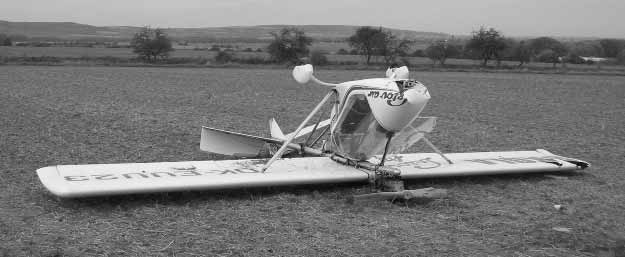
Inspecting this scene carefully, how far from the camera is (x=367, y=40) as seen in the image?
61281 mm

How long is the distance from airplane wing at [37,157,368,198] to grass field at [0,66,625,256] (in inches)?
8.5

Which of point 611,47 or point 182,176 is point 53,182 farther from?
point 611,47

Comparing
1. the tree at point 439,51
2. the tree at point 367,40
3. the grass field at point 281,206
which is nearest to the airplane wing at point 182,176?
the grass field at point 281,206

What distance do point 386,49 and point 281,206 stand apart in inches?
2095

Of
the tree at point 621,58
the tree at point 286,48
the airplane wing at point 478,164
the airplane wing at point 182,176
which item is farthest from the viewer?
the tree at point 621,58

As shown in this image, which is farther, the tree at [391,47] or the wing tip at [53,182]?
the tree at [391,47]

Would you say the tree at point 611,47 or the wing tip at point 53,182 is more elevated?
the tree at point 611,47

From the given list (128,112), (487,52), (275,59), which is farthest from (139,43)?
(128,112)

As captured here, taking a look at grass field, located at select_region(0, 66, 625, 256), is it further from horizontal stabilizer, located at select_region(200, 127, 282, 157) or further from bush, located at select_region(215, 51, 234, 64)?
bush, located at select_region(215, 51, 234, 64)

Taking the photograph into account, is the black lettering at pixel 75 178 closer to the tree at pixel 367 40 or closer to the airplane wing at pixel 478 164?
the airplane wing at pixel 478 164

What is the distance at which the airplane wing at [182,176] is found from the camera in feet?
25.0

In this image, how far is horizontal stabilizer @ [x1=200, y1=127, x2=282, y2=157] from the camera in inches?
430

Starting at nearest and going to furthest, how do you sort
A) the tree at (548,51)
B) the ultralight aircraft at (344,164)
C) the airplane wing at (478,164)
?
the ultralight aircraft at (344,164), the airplane wing at (478,164), the tree at (548,51)

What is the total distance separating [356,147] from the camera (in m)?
9.12
